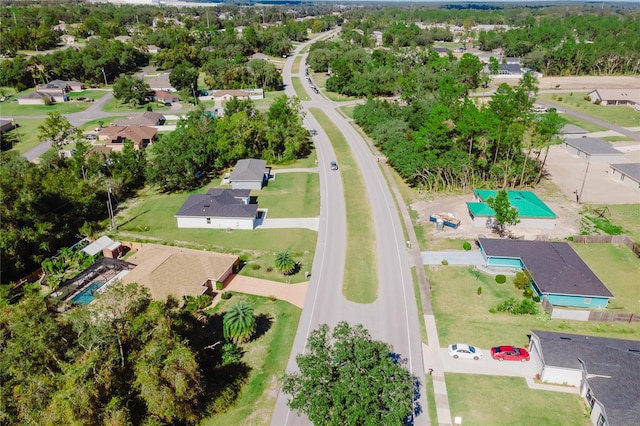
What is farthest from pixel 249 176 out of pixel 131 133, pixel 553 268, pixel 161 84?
pixel 161 84

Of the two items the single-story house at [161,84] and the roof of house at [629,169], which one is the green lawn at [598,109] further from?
the single-story house at [161,84]

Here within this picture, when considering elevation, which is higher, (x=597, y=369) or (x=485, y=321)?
(x=597, y=369)

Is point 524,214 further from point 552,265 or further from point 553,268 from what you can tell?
point 553,268

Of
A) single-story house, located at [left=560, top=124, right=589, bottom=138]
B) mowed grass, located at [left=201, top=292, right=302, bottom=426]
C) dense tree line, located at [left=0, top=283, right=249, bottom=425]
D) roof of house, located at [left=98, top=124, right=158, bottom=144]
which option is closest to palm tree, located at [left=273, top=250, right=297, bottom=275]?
mowed grass, located at [left=201, top=292, right=302, bottom=426]

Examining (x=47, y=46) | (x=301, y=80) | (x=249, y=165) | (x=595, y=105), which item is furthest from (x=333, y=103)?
(x=47, y=46)

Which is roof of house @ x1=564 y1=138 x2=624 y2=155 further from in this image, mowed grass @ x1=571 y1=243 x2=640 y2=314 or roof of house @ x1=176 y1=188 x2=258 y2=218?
roof of house @ x1=176 y1=188 x2=258 y2=218

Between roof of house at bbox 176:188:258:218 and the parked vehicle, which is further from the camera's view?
roof of house at bbox 176:188:258:218

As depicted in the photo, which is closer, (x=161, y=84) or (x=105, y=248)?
(x=105, y=248)

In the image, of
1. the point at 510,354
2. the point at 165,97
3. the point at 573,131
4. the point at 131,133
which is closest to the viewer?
the point at 510,354
